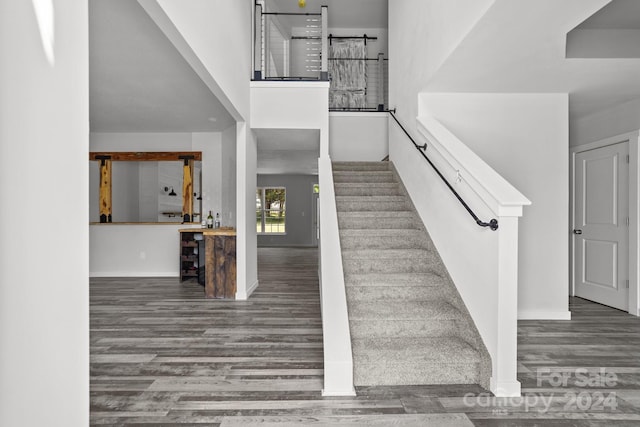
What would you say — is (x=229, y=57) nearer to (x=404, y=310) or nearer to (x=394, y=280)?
(x=394, y=280)

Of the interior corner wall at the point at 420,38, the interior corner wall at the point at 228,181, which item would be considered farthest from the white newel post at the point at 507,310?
the interior corner wall at the point at 228,181

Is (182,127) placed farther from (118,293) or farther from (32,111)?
(32,111)

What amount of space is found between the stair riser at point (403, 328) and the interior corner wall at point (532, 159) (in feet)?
5.32

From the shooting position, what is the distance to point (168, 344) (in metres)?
3.28

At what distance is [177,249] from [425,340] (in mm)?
5029

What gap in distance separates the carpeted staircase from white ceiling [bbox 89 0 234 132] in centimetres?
217

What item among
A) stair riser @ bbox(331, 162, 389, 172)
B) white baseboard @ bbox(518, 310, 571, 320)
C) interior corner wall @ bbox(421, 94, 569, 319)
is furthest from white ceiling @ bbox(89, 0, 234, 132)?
white baseboard @ bbox(518, 310, 571, 320)

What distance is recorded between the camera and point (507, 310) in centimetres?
235

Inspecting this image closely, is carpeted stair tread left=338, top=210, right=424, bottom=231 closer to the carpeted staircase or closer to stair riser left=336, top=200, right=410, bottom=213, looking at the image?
the carpeted staircase

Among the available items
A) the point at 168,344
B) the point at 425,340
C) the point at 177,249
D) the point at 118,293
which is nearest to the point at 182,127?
the point at 177,249

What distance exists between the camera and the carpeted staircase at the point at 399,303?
2.54 meters

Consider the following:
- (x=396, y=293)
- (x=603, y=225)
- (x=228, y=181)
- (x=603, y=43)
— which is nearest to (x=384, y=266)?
(x=396, y=293)

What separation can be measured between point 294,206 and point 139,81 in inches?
365

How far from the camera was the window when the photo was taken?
43.1ft
